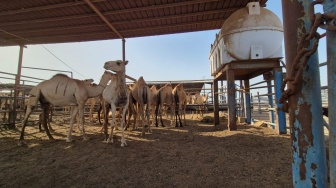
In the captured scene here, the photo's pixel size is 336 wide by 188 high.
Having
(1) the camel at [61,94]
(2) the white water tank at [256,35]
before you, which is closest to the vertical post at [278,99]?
(2) the white water tank at [256,35]

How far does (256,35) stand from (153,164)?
495 centimetres

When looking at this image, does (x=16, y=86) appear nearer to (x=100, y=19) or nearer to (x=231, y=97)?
(x=100, y=19)

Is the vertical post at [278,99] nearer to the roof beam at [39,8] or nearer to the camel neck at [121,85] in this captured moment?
the camel neck at [121,85]

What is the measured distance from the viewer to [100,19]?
313 inches

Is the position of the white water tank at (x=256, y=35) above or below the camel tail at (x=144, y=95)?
above

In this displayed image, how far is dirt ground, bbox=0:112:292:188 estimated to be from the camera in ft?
9.62

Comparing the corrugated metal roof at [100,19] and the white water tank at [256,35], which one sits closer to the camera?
the white water tank at [256,35]

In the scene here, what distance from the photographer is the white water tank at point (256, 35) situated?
19.2 ft

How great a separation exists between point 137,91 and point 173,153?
140 inches

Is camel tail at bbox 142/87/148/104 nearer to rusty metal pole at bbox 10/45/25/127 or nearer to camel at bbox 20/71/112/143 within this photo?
camel at bbox 20/71/112/143

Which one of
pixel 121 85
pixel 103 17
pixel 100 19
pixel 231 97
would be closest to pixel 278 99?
pixel 231 97

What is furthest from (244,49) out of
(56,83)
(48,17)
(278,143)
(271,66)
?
(48,17)

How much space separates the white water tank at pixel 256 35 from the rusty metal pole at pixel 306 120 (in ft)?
16.7

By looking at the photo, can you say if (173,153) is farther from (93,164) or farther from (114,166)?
(93,164)
